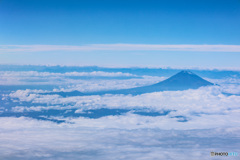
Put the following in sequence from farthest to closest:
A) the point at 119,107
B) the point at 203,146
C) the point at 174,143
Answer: the point at 119,107
the point at 174,143
the point at 203,146

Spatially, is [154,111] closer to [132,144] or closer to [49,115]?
[132,144]

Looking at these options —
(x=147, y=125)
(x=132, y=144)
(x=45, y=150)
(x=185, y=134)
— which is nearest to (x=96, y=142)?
(x=132, y=144)

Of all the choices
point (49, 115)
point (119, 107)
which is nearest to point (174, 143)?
point (119, 107)

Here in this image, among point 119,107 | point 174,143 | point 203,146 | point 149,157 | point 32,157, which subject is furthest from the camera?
point 119,107

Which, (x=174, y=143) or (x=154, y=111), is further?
(x=154, y=111)

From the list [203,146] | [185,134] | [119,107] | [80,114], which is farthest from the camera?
[119,107]

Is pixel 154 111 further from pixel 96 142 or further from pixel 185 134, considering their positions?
pixel 96 142

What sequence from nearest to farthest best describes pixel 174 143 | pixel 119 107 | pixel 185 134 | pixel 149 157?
pixel 149 157, pixel 174 143, pixel 185 134, pixel 119 107

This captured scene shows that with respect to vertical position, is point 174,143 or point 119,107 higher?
point 119,107

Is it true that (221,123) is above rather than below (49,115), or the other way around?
below
